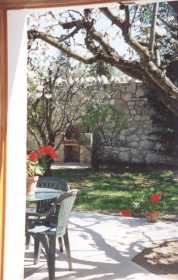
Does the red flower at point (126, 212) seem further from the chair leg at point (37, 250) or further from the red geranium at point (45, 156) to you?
the chair leg at point (37, 250)

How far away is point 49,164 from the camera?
4246mm

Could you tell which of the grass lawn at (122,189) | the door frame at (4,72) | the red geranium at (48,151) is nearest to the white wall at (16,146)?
the door frame at (4,72)

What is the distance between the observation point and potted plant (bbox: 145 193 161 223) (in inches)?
171

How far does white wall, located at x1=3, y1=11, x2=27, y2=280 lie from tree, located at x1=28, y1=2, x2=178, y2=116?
1387 mm

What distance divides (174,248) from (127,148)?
0.97 m

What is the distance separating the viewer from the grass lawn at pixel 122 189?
14.1 ft

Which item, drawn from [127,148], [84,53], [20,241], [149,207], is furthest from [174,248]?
[84,53]

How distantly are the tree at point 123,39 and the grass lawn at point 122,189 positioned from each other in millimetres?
686

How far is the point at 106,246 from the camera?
13.4 feet

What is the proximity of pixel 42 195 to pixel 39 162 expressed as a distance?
0.57m

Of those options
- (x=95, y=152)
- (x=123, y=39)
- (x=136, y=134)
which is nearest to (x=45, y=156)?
(x=95, y=152)

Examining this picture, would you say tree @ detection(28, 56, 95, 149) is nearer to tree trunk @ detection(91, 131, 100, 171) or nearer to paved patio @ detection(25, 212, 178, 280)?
tree trunk @ detection(91, 131, 100, 171)

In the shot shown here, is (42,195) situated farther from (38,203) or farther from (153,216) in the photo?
(153,216)

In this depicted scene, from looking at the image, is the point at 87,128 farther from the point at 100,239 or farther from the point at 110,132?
the point at 100,239
